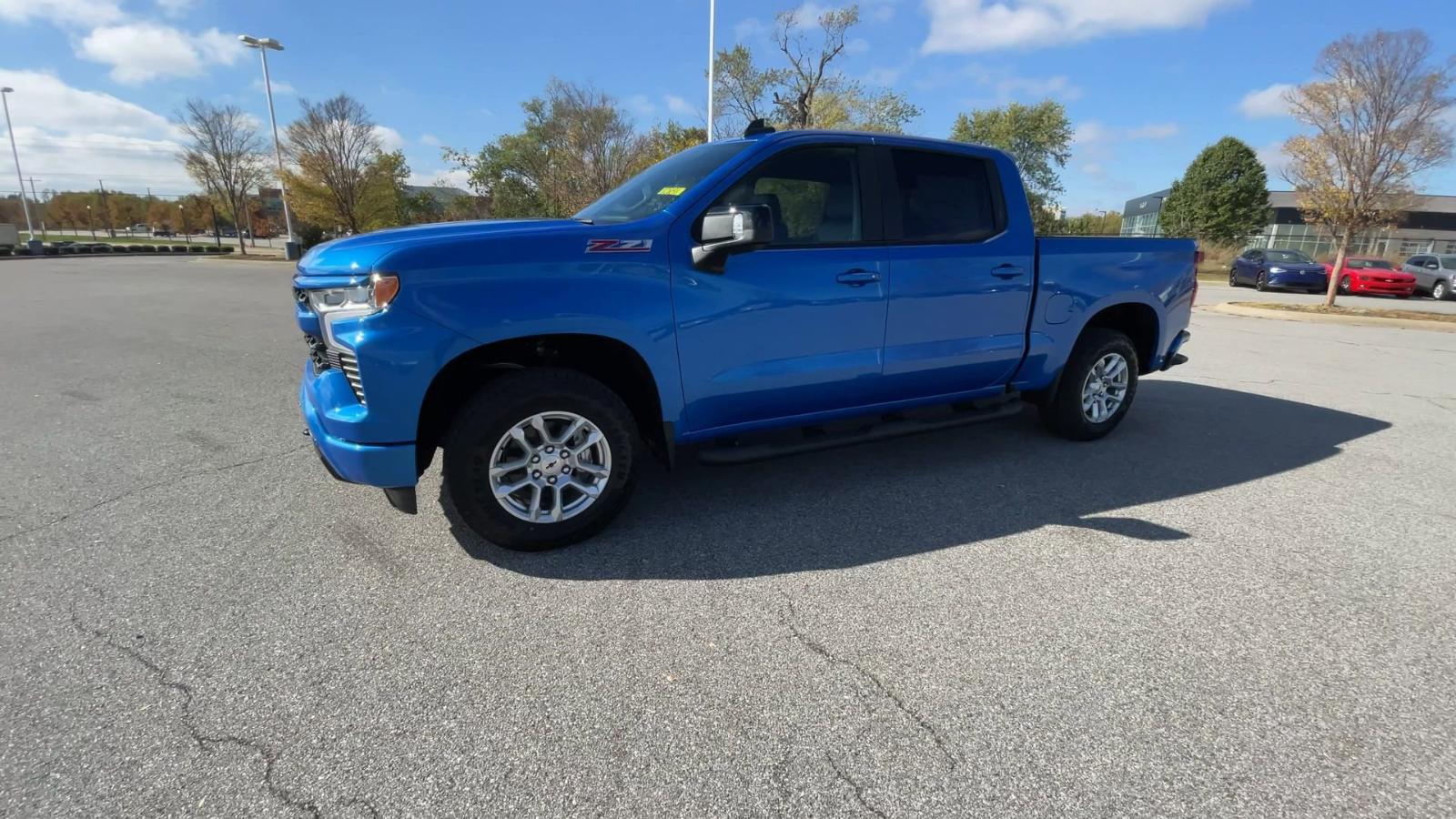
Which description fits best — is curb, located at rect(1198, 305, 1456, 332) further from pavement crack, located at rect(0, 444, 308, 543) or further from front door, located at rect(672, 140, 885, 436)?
pavement crack, located at rect(0, 444, 308, 543)

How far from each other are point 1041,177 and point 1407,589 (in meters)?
54.2

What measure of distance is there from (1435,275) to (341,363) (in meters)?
33.1

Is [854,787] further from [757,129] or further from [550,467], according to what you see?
[757,129]

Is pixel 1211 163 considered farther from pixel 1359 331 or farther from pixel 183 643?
pixel 183 643

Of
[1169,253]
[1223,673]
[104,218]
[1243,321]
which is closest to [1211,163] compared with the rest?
[1243,321]

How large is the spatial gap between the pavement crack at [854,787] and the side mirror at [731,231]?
6.68ft

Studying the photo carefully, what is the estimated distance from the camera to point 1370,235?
37094 millimetres

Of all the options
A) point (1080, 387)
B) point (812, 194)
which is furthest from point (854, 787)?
point (1080, 387)

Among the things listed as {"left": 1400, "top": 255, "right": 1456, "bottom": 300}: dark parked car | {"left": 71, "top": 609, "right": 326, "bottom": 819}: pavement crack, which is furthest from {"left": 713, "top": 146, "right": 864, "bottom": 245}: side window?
{"left": 1400, "top": 255, "right": 1456, "bottom": 300}: dark parked car

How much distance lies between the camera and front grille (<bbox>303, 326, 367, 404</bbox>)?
2855mm

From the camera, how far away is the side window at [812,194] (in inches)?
143

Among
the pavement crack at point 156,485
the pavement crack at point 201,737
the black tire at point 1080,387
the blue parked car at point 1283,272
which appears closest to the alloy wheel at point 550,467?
the pavement crack at point 201,737

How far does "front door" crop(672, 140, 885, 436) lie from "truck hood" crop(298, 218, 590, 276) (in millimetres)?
666

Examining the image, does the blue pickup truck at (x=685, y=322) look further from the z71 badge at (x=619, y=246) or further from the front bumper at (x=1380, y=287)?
the front bumper at (x=1380, y=287)
